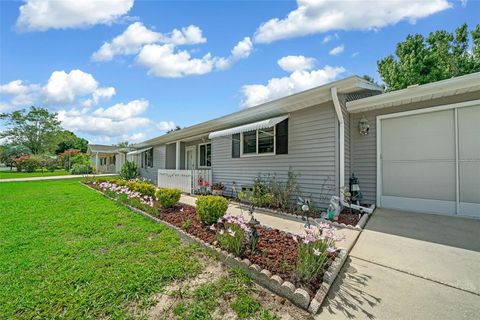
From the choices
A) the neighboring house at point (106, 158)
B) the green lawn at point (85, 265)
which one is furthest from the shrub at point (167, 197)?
the neighboring house at point (106, 158)

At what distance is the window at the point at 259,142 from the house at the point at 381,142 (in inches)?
1.5

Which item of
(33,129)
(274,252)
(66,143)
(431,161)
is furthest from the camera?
(66,143)

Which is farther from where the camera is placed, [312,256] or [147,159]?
[147,159]

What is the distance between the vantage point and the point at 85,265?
3.49 m

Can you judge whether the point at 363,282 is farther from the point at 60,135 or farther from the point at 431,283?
the point at 60,135

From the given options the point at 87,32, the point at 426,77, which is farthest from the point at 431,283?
the point at 426,77

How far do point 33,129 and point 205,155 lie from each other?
48336mm

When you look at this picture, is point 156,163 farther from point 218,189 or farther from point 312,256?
point 312,256

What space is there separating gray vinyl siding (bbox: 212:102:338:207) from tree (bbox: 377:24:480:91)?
15.3m

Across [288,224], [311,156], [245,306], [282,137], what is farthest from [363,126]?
[245,306]

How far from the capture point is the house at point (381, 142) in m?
5.15

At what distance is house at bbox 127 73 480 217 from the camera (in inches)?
203

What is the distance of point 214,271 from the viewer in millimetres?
3250

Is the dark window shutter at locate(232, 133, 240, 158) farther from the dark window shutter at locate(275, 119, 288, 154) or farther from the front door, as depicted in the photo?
the front door
